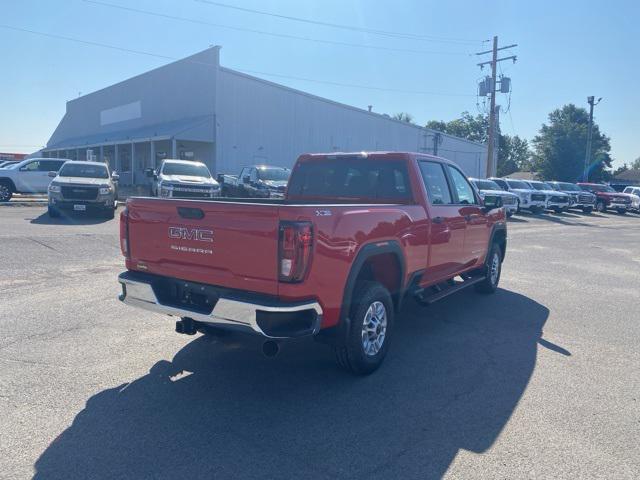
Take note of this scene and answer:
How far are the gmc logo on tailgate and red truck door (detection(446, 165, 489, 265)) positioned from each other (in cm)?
353

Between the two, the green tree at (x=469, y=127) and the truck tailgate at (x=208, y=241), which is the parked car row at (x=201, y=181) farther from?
the green tree at (x=469, y=127)

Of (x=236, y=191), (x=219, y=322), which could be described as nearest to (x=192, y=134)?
(x=236, y=191)

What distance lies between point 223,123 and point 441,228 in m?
25.4

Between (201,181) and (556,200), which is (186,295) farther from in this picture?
(556,200)

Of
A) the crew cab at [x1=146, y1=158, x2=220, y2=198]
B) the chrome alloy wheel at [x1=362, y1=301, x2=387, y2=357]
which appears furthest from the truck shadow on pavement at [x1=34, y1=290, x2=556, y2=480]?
the crew cab at [x1=146, y1=158, x2=220, y2=198]

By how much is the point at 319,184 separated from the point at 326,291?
246 centimetres

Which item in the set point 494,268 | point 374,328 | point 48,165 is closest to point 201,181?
point 48,165

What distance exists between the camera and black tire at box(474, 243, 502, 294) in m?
7.73

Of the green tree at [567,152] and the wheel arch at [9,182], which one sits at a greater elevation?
the green tree at [567,152]

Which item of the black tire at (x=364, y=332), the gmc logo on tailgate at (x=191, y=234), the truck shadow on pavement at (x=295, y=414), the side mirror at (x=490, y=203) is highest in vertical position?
the side mirror at (x=490, y=203)

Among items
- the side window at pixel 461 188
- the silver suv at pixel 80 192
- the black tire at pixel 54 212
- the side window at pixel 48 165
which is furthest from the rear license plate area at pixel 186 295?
the side window at pixel 48 165

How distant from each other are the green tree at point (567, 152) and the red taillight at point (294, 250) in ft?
219

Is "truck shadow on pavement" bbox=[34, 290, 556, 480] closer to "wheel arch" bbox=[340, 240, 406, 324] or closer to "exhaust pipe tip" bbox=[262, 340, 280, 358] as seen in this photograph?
"exhaust pipe tip" bbox=[262, 340, 280, 358]

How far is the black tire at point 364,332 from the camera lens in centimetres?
433
